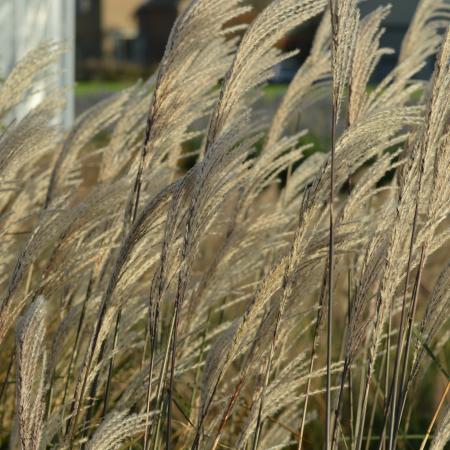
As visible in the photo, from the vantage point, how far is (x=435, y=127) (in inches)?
78.2

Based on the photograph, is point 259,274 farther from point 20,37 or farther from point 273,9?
point 20,37

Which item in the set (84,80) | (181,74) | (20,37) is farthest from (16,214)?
(84,80)

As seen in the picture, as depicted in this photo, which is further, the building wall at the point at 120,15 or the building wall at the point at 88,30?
the building wall at the point at 120,15

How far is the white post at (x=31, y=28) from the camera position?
29.4 feet

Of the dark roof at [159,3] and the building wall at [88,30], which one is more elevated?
the dark roof at [159,3]

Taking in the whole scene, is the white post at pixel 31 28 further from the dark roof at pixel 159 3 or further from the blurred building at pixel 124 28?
the dark roof at pixel 159 3

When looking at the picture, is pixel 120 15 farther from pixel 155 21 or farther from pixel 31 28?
pixel 31 28

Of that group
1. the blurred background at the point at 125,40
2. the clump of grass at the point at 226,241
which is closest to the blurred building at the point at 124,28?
the blurred background at the point at 125,40

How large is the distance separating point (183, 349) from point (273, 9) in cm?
89

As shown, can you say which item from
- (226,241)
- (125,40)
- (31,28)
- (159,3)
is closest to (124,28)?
(125,40)

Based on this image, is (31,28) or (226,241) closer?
(226,241)

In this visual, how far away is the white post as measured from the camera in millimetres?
8953

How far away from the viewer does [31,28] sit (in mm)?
9883

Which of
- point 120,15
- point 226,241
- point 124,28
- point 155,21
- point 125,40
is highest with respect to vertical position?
point 226,241
